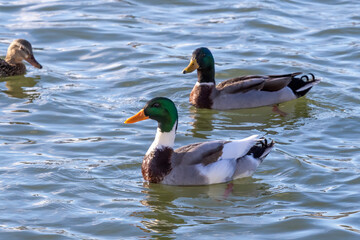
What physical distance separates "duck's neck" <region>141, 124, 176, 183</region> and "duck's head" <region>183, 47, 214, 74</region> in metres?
3.21

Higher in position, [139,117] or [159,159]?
[139,117]

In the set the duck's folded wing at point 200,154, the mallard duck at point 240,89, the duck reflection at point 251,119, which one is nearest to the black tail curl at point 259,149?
the duck's folded wing at point 200,154

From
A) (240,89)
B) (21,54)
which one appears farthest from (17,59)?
(240,89)

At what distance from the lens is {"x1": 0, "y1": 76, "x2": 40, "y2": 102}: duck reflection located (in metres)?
13.4

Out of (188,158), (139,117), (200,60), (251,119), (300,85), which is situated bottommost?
(251,119)

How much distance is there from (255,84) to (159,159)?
349 centimetres

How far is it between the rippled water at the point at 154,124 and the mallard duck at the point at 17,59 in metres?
0.19

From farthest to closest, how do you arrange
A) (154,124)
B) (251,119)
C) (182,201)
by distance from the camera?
(251,119) → (154,124) → (182,201)

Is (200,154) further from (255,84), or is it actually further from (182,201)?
(255,84)

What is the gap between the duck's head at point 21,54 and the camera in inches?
563

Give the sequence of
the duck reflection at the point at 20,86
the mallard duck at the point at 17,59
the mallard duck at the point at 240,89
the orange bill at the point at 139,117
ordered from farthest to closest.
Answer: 1. the mallard duck at the point at 17,59
2. the duck reflection at the point at 20,86
3. the mallard duck at the point at 240,89
4. the orange bill at the point at 139,117

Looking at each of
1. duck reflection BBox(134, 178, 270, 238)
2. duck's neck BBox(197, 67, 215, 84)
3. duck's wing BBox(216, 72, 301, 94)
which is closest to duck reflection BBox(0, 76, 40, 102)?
duck's neck BBox(197, 67, 215, 84)

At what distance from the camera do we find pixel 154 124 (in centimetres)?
1208

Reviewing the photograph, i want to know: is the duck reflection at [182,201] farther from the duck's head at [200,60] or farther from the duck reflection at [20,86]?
the duck reflection at [20,86]
